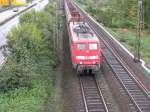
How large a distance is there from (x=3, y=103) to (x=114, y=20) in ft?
214

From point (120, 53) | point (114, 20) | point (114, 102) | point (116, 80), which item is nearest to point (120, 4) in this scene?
point (114, 20)

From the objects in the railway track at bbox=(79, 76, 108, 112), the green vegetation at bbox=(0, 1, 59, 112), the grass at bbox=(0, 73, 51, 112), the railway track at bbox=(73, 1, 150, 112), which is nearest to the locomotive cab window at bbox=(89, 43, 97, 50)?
the railway track at bbox=(79, 76, 108, 112)

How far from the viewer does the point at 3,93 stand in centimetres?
2798

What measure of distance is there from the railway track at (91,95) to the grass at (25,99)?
2.93 metres

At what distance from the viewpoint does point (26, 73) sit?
97.3 feet

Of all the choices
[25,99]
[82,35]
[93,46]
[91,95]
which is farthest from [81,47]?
[25,99]

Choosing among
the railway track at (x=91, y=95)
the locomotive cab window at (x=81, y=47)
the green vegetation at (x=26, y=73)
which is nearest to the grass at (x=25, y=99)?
the green vegetation at (x=26, y=73)

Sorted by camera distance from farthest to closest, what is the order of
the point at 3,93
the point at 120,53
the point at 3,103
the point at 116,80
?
the point at 120,53, the point at 116,80, the point at 3,93, the point at 3,103

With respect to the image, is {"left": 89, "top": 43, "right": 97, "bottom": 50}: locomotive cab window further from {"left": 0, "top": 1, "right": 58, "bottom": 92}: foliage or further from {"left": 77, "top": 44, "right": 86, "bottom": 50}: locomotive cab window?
{"left": 0, "top": 1, "right": 58, "bottom": 92}: foliage

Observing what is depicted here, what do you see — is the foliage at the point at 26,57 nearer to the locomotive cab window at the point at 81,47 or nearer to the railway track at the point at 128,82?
the locomotive cab window at the point at 81,47

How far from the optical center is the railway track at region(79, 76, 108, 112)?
27606 millimetres

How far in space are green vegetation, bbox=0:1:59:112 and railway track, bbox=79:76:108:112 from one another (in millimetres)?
2627

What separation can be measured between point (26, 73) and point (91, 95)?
16.5 ft

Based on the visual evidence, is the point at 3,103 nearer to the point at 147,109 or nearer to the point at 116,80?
the point at 147,109
